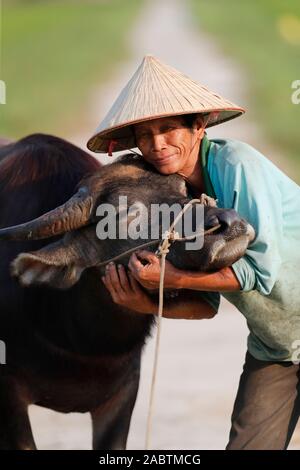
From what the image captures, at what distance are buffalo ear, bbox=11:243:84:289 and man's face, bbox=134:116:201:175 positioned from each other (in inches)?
25.7

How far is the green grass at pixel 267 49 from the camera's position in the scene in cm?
1783

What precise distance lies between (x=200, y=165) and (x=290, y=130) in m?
13.1

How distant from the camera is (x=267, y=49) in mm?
23625

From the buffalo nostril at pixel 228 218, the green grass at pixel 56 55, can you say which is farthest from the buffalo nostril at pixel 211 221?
the green grass at pixel 56 55

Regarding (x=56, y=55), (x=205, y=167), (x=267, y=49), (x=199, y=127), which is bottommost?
(x=56, y=55)

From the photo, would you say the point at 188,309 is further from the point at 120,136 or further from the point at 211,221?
the point at 120,136

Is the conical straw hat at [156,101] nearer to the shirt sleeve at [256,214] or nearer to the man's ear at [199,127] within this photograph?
the man's ear at [199,127]

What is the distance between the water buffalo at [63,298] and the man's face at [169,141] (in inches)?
4.5

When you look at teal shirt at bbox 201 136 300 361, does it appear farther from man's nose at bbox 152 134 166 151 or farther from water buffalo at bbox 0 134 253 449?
water buffalo at bbox 0 134 253 449

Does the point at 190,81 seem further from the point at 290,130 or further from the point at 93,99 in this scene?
the point at 93,99

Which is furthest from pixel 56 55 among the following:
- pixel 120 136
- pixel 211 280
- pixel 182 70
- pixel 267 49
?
pixel 211 280

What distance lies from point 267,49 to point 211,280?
65.6 feet

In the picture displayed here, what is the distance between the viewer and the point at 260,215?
13.8ft

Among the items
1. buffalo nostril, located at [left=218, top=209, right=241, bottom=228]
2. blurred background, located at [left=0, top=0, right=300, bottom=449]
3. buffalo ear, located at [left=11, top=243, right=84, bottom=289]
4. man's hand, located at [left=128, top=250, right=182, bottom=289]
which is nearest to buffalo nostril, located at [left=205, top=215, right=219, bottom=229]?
buffalo nostril, located at [left=218, top=209, right=241, bottom=228]
